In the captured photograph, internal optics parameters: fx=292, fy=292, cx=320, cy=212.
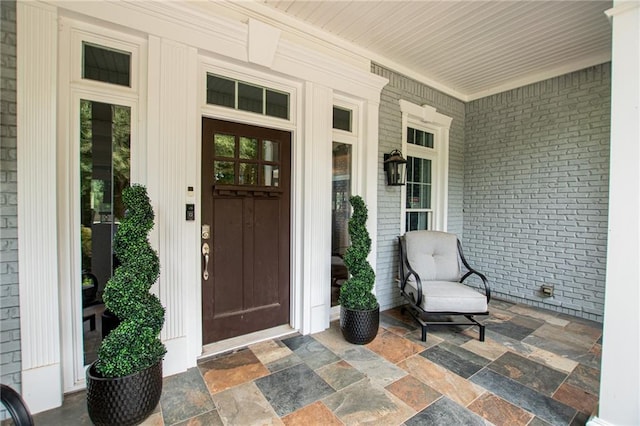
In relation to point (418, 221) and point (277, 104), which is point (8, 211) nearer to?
point (277, 104)

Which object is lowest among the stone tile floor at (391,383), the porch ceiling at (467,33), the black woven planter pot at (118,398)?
the stone tile floor at (391,383)

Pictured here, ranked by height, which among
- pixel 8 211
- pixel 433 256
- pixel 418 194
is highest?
pixel 418 194

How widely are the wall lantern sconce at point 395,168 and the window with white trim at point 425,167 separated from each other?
1.10ft

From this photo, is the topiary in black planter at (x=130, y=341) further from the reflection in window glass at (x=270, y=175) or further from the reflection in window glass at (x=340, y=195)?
the reflection in window glass at (x=340, y=195)

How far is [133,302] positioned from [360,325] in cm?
186

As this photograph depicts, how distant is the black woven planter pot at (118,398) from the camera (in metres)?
1.65

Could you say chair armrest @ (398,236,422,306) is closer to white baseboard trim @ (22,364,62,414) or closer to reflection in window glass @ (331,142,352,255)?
reflection in window glass @ (331,142,352,255)

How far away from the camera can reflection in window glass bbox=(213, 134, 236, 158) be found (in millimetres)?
2597

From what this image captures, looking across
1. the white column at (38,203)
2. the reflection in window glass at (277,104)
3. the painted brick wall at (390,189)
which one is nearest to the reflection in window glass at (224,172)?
the reflection in window glass at (277,104)

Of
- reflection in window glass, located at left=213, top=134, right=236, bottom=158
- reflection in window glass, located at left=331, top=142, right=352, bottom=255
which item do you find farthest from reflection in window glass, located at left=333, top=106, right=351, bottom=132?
reflection in window glass, located at left=213, top=134, right=236, bottom=158

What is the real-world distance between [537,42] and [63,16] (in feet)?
14.0

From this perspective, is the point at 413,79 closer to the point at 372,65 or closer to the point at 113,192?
the point at 372,65

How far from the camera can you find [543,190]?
3.88m

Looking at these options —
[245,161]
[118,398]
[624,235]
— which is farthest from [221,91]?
[624,235]
